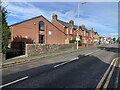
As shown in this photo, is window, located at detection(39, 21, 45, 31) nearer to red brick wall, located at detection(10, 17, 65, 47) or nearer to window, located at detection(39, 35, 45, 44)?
red brick wall, located at detection(10, 17, 65, 47)

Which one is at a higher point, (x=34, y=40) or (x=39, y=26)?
(x=39, y=26)

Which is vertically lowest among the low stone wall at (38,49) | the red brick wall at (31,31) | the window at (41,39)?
the low stone wall at (38,49)

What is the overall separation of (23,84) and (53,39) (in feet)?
112

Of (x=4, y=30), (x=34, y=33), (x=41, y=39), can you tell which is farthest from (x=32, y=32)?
(x=4, y=30)

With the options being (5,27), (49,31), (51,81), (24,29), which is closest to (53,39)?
(49,31)

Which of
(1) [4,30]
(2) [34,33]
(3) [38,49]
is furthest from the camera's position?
(2) [34,33]

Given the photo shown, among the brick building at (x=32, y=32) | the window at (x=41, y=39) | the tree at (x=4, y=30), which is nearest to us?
the tree at (x=4, y=30)

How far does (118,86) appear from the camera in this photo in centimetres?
763

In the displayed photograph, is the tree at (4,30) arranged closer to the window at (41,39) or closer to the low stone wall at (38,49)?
the low stone wall at (38,49)

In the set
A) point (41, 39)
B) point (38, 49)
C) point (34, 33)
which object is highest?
point (34, 33)

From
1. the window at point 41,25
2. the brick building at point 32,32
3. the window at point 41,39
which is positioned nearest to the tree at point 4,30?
the brick building at point 32,32

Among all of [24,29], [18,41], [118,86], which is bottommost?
[118,86]

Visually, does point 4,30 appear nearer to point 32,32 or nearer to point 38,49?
point 38,49

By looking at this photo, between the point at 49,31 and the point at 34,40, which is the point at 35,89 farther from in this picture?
the point at 49,31
